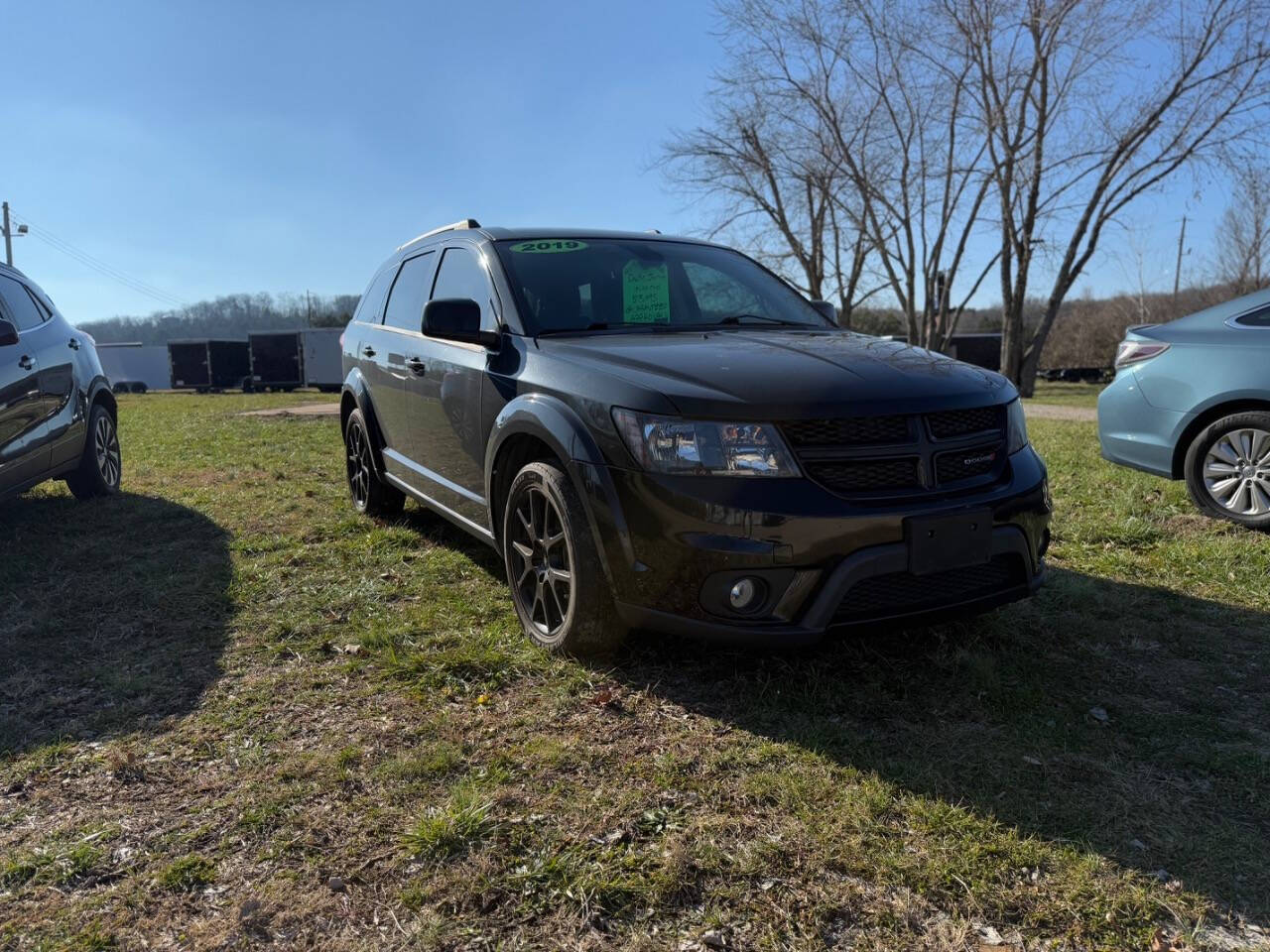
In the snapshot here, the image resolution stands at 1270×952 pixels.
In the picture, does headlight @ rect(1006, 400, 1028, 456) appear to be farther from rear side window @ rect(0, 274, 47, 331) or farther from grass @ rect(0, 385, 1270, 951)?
rear side window @ rect(0, 274, 47, 331)

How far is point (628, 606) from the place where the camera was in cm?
299

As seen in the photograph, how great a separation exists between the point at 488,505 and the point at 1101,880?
8.50 ft

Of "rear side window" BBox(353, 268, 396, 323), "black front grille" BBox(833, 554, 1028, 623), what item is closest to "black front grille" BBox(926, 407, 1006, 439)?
"black front grille" BBox(833, 554, 1028, 623)

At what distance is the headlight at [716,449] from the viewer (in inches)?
110

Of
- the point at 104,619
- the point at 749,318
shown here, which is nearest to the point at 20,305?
the point at 104,619

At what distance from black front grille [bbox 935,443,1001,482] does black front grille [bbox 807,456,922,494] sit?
0.11 meters

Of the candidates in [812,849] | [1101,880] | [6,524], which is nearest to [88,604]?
[6,524]

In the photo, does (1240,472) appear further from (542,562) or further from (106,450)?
(106,450)

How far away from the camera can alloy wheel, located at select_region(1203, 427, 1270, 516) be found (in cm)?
525

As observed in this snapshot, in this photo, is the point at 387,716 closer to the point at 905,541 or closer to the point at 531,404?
the point at 531,404

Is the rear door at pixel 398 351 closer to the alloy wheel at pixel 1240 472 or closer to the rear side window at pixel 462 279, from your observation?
the rear side window at pixel 462 279

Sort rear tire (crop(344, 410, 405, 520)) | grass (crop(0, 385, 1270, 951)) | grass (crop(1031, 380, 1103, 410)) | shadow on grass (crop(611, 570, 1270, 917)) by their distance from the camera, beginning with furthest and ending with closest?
grass (crop(1031, 380, 1103, 410))
rear tire (crop(344, 410, 405, 520))
shadow on grass (crop(611, 570, 1270, 917))
grass (crop(0, 385, 1270, 951))

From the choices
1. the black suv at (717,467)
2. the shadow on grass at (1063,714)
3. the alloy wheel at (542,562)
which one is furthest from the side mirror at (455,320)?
the shadow on grass at (1063,714)

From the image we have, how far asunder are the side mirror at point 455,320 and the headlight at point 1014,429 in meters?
2.06
